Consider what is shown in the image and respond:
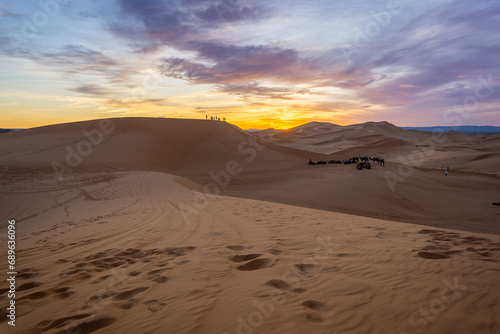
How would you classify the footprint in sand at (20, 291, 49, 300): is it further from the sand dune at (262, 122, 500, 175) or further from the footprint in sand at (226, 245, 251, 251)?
the sand dune at (262, 122, 500, 175)

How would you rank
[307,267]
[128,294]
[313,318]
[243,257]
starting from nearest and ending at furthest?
[313,318]
[128,294]
[307,267]
[243,257]

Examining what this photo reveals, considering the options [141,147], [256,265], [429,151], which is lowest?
[256,265]

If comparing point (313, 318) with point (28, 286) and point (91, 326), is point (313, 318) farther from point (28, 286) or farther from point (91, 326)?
point (28, 286)

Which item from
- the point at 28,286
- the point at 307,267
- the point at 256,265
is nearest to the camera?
the point at 28,286

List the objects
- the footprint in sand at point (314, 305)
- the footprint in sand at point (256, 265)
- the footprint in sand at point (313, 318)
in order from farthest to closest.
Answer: the footprint in sand at point (256, 265) < the footprint in sand at point (314, 305) < the footprint in sand at point (313, 318)

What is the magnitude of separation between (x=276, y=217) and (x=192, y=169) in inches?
827

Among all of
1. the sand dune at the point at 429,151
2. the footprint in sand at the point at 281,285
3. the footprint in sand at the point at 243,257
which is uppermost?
the sand dune at the point at 429,151

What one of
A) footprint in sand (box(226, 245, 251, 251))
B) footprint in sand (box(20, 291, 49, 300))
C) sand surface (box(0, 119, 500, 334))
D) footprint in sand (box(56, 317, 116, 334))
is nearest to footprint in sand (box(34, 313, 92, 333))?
sand surface (box(0, 119, 500, 334))

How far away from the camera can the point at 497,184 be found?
18.6 m

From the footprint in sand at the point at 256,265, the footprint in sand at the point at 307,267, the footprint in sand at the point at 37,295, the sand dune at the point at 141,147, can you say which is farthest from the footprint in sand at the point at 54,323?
the sand dune at the point at 141,147

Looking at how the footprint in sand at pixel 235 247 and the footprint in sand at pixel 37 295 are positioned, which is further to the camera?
the footprint in sand at pixel 235 247

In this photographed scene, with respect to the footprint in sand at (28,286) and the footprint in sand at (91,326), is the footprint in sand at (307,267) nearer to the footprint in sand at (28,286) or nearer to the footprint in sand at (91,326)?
the footprint in sand at (91,326)

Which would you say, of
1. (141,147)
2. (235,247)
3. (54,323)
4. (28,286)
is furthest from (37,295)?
(141,147)

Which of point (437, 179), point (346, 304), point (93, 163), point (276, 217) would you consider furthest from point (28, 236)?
point (437, 179)
